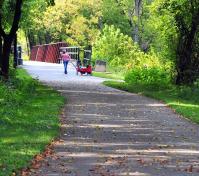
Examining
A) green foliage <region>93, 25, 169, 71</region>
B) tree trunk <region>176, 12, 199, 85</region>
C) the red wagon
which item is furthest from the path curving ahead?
green foliage <region>93, 25, 169, 71</region>

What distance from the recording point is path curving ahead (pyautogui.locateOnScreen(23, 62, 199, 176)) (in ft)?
33.3

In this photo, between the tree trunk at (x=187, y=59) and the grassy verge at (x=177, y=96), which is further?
the tree trunk at (x=187, y=59)

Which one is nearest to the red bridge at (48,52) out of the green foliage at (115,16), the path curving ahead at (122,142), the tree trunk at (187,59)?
the green foliage at (115,16)

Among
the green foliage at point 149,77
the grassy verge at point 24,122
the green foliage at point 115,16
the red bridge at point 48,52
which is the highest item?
the green foliage at point 115,16

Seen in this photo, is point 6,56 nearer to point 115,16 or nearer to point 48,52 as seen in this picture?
point 115,16

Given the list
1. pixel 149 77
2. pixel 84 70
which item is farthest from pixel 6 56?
pixel 84 70

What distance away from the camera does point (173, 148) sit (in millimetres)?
12367

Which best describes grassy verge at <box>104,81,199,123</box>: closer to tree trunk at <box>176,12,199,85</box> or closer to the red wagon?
tree trunk at <box>176,12,199,85</box>

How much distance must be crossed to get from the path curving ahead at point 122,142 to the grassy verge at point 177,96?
0.51m

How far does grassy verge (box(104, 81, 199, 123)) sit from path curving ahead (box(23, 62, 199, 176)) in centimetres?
51

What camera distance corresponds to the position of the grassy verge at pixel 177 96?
18.8m

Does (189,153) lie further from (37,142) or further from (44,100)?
(44,100)

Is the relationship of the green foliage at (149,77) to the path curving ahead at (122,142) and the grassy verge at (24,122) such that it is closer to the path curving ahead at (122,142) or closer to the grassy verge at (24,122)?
the grassy verge at (24,122)

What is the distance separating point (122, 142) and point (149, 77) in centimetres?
1969
